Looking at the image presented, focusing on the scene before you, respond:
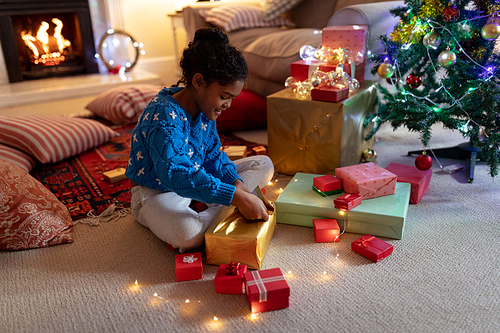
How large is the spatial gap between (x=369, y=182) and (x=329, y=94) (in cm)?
37

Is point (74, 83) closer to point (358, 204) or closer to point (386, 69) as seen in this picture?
point (386, 69)

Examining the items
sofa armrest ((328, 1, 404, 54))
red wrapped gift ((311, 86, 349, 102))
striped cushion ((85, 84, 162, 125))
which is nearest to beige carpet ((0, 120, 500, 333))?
red wrapped gift ((311, 86, 349, 102))

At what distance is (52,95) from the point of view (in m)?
2.95

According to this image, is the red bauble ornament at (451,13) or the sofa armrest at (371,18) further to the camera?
the sofa armrest at (371,18)

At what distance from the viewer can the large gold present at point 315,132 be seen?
140 cm

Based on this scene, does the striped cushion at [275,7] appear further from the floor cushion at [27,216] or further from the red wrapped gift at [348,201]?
the floor cushion at [27,216]

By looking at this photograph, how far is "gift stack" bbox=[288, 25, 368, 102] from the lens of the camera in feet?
4.68

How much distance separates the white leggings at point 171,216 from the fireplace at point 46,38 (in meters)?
2.55

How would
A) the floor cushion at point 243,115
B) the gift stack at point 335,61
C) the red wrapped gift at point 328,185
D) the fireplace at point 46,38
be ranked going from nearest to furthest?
the red wrapped gift at point 328,185 → the gift stack at point 335,61 → the floor cushion at point 243,115 → the fireplace at point 46,38

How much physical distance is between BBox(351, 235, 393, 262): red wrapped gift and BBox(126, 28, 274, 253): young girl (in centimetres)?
26

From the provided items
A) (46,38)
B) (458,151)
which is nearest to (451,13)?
(458,151)

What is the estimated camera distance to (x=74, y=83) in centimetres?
311

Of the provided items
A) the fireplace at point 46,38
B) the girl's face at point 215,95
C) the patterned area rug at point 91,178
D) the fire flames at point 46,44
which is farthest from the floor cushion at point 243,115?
the fire flames at point 46,44

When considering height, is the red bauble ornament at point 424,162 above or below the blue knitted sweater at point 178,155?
below
